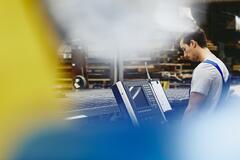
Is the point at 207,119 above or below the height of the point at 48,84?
below

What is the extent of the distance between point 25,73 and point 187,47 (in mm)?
539

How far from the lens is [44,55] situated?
1.38 metres

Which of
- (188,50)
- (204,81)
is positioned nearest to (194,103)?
(204,81)

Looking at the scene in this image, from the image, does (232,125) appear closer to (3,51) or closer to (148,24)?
(148,24)

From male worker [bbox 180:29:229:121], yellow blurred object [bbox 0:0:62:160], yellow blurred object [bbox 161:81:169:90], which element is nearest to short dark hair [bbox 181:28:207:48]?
male worker [bbox 180:29:229:121]

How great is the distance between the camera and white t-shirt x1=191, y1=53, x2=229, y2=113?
1309 mm

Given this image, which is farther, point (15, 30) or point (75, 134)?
point (75, 134)

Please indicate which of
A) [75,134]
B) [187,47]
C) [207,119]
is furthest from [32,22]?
[207,119]

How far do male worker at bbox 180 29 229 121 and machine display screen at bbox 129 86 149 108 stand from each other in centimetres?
18

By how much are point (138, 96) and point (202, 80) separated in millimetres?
239

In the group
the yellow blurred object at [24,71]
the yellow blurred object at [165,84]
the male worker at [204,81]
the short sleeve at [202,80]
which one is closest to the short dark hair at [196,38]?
the male worker at [204,81]

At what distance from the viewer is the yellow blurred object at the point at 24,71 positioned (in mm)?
1296

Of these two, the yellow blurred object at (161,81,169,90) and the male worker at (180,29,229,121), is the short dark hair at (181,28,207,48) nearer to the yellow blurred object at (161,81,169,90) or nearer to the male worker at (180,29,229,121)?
the male worker at (180,29,229,121)

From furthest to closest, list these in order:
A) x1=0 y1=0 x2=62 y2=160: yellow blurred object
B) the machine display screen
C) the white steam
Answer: the white steam, x1=0 y1=0 x2=62 y2=160: yellow blurred object, the machine display screen
